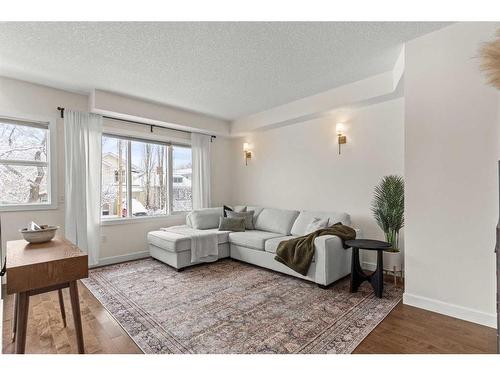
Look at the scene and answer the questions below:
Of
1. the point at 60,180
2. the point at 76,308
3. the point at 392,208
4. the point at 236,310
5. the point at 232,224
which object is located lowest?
the point at 236,310

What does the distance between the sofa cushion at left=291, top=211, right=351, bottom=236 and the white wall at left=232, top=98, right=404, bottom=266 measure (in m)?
0.31

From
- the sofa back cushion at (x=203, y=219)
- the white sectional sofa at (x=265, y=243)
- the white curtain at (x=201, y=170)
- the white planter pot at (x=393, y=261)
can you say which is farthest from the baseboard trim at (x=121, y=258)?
the white planter pot at (x=393, y=261)

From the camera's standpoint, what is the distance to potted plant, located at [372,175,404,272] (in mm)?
2951

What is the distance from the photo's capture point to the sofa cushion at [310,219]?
349 cm

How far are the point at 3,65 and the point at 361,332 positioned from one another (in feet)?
15.0

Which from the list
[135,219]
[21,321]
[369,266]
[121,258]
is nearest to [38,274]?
[21,321]

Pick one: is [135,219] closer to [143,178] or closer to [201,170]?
[143,178]

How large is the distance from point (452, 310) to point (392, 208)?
3.84ft

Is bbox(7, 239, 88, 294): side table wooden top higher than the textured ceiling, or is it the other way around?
the textured ceiling

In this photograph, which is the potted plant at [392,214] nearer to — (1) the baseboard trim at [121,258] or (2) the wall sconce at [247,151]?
(2) the wall sconce at [247,151]

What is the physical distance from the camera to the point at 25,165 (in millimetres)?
3314

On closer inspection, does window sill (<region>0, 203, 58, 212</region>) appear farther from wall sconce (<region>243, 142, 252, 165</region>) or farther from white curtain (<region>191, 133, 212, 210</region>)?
wall sconce (<region>243, 142, 252, 165</region>)

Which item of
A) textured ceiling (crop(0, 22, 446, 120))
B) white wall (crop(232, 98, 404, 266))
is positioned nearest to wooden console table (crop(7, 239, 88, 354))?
textured ceiling (crop(0, 22, 446, 120))

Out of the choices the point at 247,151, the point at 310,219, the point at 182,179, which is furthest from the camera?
the point at 247,151
